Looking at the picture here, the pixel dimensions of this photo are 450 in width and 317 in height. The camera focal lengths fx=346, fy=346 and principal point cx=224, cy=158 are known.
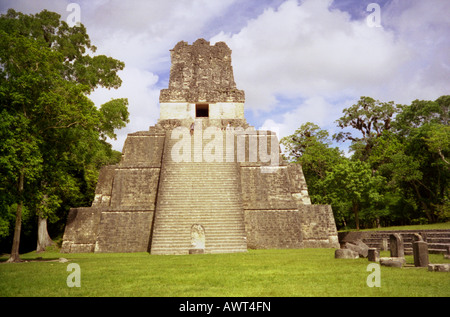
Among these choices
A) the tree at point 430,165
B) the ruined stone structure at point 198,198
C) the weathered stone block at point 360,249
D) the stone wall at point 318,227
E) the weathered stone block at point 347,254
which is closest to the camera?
the weathered stone block at point 347,254

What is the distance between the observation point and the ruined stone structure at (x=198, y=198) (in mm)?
11984

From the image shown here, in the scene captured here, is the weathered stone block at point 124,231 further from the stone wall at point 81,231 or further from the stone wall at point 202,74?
the stone wall at point 202,74

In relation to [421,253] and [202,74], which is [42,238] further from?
[421,253]

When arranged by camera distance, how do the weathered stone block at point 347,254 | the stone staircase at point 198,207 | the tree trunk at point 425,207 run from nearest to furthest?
the weathered stone block at point 347,254
the stone staircase at point 198,207
the tree trunk at point 425,207

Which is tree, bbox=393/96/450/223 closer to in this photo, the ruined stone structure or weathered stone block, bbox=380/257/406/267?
the ruined stone structure

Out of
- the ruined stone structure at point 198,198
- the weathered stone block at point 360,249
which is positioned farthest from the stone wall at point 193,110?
the weathered stone block at point 360,249

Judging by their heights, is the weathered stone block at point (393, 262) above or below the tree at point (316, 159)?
below

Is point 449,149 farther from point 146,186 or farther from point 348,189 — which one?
point 146,186

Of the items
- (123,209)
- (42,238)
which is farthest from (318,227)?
(42,238)

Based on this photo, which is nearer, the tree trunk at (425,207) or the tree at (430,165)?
the tree at (430,165)

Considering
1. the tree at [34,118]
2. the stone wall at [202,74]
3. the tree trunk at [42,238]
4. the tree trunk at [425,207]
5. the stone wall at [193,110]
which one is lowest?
the tree trunk at [42,238]

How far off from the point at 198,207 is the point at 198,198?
52 cm

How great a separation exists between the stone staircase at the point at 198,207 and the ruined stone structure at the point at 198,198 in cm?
3

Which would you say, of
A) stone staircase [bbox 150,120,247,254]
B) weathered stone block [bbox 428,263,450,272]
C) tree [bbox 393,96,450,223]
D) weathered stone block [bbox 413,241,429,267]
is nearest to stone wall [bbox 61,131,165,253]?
stone staircase [bbox 150,120,247,254]
